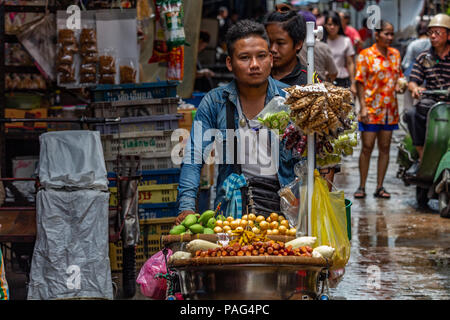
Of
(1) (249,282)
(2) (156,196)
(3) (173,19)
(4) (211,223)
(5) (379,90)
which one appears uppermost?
(3) (173,19)

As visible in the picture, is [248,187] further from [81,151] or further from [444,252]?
[444,252]

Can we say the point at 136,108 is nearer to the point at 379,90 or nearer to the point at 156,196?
the point at 156,196

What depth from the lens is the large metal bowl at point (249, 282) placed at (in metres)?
3.31

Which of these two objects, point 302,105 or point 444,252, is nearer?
point 302,105

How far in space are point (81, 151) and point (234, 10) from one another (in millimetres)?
18137

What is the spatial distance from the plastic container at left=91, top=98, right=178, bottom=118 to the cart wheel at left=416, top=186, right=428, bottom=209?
4.25 metres

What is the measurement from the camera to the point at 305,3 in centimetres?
2661

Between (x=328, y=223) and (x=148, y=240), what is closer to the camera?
(x=328, y=223)

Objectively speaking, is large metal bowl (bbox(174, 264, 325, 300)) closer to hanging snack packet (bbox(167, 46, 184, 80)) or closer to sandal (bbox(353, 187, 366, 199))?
hanging snack packet (bbox(167, 46, 184, 80))

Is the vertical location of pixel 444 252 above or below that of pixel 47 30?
below

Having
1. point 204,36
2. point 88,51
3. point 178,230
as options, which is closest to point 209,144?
point 178,230

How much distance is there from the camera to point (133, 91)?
805 cm

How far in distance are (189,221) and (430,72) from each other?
7243mm
